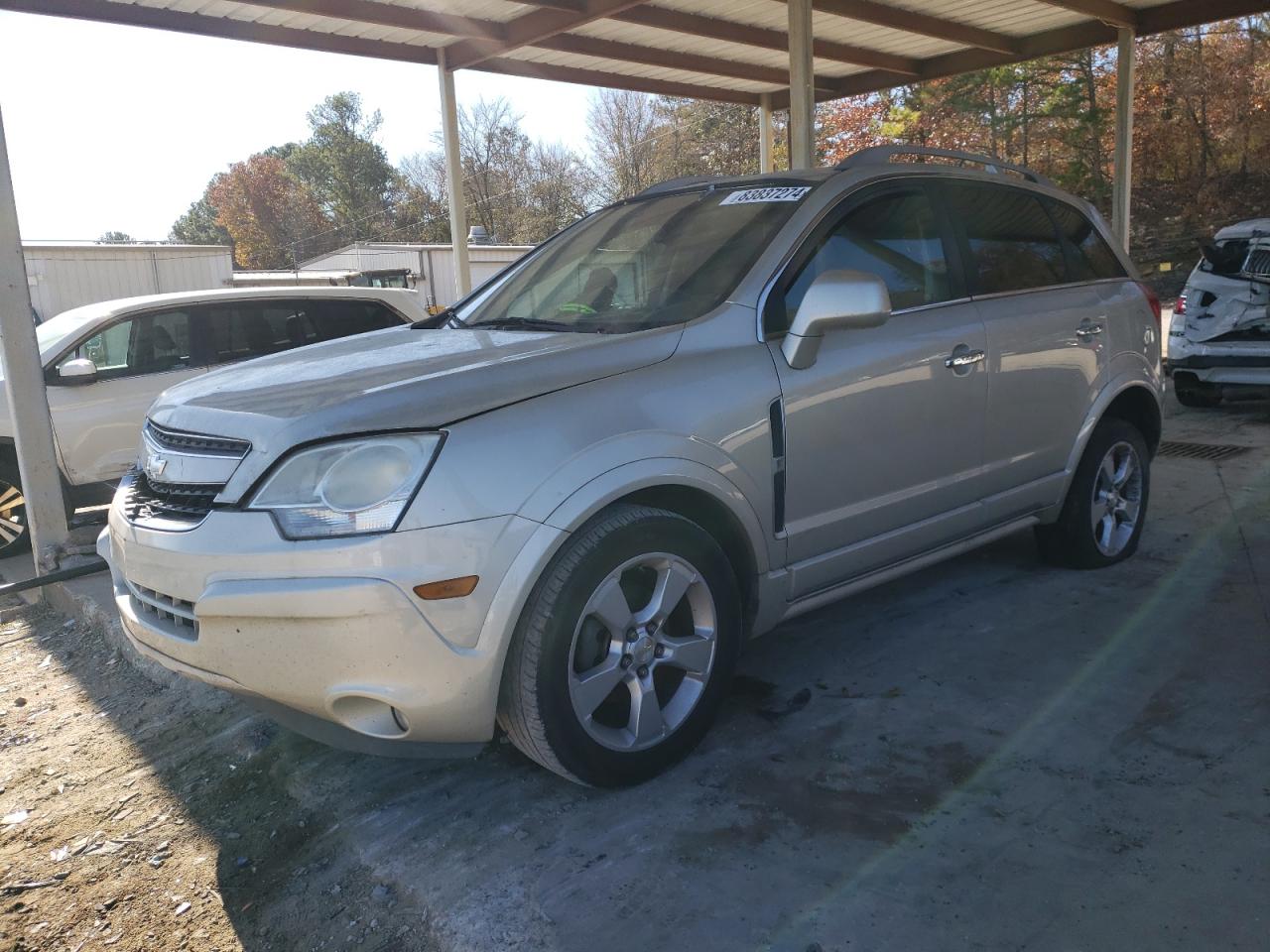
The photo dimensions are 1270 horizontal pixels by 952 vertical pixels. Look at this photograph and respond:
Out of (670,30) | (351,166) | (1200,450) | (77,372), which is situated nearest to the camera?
(77,372)

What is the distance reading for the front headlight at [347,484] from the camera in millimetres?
2441

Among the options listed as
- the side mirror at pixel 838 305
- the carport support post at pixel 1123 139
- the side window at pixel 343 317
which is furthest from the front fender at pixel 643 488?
the carport support post at pixel 1123 139

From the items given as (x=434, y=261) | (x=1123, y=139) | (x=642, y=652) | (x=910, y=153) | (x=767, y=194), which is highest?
(x=1123, y=139)

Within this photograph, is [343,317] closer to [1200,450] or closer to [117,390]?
[117,390]

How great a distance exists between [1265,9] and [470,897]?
38.2ft

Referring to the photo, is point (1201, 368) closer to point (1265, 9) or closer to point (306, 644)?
point (1265, 9)

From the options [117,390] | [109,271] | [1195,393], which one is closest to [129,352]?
[117,390]

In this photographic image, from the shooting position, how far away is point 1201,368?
895 cm

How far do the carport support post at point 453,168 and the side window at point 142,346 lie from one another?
4083 mm

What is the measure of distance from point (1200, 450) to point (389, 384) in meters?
6.99

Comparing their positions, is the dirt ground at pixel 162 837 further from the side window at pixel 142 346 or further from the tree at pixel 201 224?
the tree at pixel 201 224

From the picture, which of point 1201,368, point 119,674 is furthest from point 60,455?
point 1201,368

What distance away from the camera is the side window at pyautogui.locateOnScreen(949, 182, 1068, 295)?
13.1 feet

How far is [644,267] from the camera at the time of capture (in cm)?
358
